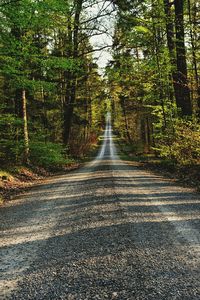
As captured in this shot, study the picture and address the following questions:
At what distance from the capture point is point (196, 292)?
3.59m

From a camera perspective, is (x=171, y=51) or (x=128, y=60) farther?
(x=128, y=60)

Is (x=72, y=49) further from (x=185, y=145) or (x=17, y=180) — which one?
(x=17, y=180)

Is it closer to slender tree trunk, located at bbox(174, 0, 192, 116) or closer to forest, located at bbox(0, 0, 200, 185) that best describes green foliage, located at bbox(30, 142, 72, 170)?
forest, located at bbox(0, 0, 200, 185)

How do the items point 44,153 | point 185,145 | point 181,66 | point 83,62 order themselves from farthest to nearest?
point 83,62
point 44,153
point 181,66
point 185,145

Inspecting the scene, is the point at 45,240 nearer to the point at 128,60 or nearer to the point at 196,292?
the point at 196,292

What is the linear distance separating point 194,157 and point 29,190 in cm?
738

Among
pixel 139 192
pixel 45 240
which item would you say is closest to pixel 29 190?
pixel 139 192

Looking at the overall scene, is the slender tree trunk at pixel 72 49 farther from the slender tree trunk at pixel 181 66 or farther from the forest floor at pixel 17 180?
the forest floor at pixel 17 180

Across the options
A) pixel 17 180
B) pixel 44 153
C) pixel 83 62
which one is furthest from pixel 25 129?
pixel 83 62

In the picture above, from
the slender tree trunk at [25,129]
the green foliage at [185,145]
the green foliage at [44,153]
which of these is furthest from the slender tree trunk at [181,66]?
the slender tree trunk at [25,129]

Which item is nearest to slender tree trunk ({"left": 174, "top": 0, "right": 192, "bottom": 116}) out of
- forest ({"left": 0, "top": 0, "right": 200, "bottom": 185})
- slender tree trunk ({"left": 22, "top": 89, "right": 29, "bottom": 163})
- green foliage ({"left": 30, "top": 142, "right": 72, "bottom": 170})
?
forest ({"left": 0, "top": 0, "right": 200, "bottom": 185})

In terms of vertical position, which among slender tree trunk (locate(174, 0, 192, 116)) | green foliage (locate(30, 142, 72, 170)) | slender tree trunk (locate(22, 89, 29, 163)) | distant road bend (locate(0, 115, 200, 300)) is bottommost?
distant road bend (locate(0, 115, 200, 300))

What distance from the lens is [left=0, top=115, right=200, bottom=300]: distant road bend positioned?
377 centimetres

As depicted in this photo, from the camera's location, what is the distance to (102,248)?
5109mm
